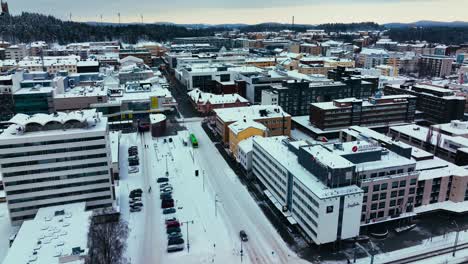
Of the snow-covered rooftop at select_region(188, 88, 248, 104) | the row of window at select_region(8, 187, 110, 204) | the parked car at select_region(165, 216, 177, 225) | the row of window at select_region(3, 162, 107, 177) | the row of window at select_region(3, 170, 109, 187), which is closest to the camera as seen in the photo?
the row of window at select_region(3, 162, 107, 177)

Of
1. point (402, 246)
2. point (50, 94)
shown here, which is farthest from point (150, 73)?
point (402, 246)

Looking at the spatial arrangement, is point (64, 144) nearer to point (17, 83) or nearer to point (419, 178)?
point (419, 178)

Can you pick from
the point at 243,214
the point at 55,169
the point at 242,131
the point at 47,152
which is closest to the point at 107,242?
the point at 55,169

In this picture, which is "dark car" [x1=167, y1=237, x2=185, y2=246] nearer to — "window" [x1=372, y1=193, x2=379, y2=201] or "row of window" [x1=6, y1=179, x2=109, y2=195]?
"row of window" [x1=6, y1=179, x2=109, y2=195]

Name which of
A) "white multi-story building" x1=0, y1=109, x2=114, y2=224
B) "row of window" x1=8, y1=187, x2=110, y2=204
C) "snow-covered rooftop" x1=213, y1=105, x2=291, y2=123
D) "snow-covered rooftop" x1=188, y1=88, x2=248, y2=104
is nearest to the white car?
"white multi-story building" x1=0, y1=109, x2=114, y2=224

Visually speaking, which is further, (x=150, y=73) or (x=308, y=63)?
(x=308, y=63)

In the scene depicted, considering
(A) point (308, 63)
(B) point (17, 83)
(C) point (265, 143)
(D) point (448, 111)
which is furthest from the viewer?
(A) point (308, 63)

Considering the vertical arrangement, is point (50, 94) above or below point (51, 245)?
above
